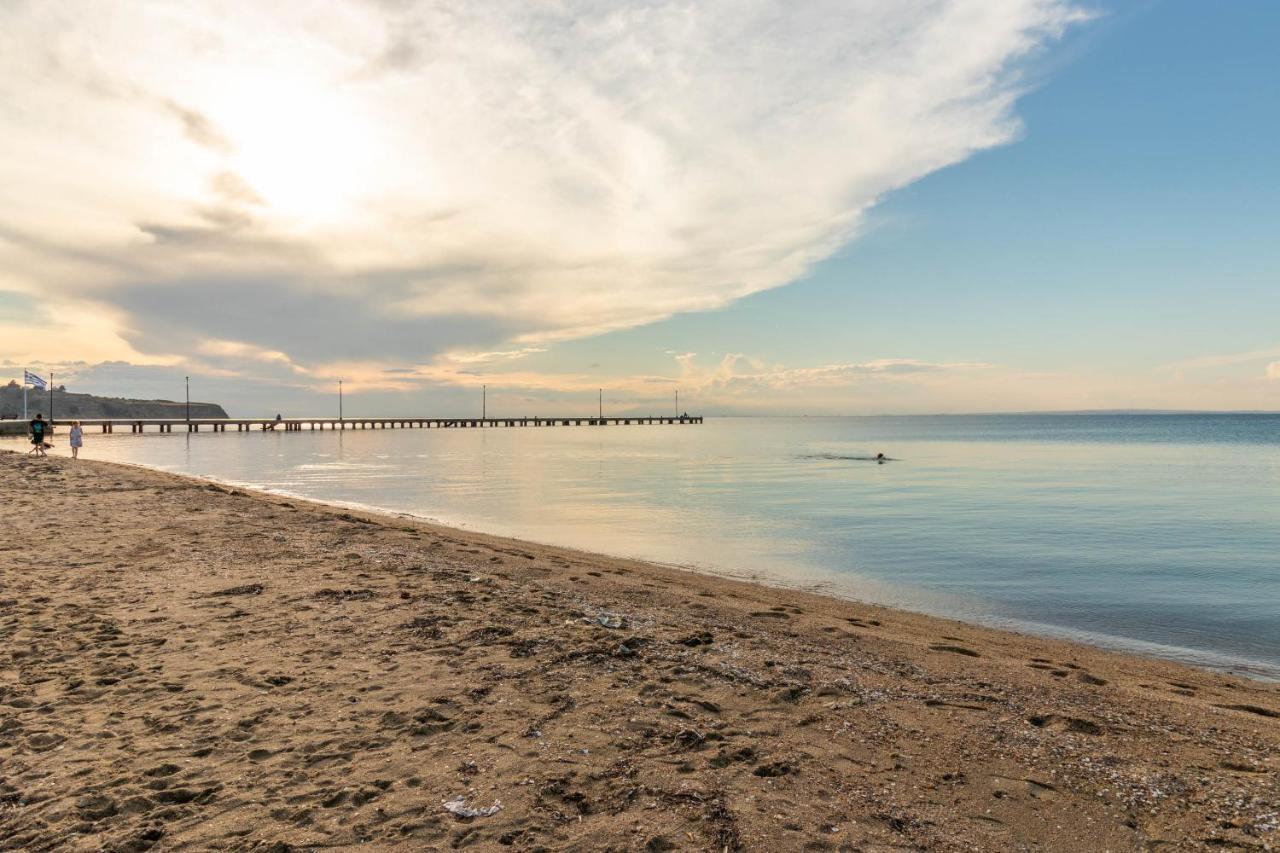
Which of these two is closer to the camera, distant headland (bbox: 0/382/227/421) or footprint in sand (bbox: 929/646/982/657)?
footprint in sand (bbox: 929/646/982/657)

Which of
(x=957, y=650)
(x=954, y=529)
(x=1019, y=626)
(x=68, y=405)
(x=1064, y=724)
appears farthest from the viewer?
(x=68, y=405)

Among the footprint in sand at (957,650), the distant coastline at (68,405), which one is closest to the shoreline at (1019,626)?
the footprint in sand at (957,650)

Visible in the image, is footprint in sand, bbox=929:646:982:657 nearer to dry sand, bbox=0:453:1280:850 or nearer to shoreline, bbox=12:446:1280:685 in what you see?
dry sand, bbox=0:453:1280:850

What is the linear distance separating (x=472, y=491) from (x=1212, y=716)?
1026 inches

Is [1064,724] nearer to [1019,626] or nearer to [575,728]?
[575,728]

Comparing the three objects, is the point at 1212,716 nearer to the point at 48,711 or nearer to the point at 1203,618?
the point at 1203,618

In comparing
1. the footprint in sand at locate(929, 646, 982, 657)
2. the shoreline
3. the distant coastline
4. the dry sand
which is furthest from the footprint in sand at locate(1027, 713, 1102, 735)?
the distant coastline

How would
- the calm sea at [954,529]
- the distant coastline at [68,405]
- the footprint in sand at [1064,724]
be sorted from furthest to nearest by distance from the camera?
the distant coastline at [68,405], the calm sea at [954,529], the footprint in sand at [1064,724]

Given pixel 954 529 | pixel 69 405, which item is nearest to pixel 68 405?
pixel 69 405

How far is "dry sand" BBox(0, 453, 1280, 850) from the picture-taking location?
382 centimetres

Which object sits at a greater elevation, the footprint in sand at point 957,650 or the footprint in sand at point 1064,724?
the footprint in sand at point 1064,724

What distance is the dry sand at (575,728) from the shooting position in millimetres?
3816

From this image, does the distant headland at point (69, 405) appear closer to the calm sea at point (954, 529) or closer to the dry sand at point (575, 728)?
the calm sea at point (954, 529)

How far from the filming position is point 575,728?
499cm
